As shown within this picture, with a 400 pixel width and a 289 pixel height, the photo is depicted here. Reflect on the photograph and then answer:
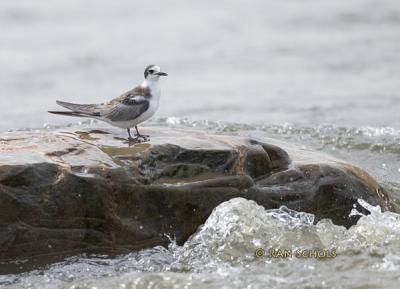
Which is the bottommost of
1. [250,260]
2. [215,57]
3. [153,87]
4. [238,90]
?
[250,260]

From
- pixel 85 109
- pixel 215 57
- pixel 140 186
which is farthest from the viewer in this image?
pixel 215 57

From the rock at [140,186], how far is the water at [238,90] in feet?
0.63

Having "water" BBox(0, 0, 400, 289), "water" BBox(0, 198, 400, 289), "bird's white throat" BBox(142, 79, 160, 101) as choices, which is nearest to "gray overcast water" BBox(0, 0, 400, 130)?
"water" BBox(0, 0, 400, 289)

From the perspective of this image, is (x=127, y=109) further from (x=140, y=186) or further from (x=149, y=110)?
(x=140, y=186)

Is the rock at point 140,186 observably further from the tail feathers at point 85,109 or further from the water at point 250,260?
the tail feathers at point 85,109

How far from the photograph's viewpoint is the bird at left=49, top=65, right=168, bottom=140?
28.3 ft

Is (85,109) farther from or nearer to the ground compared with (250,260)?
farther from the ground

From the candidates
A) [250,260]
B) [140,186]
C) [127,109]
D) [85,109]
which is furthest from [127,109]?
[250,260]

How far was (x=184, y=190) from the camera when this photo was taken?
758 cm

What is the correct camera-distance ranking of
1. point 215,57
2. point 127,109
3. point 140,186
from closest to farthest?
point 140,186
point 127,109
point 215,57

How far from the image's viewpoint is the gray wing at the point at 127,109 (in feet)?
28.3

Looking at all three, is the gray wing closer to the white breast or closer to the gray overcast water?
the white breast

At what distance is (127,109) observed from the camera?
8680 millimetres

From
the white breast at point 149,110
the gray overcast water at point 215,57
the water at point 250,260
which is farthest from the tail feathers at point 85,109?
the gray overcast water at point 215,57
